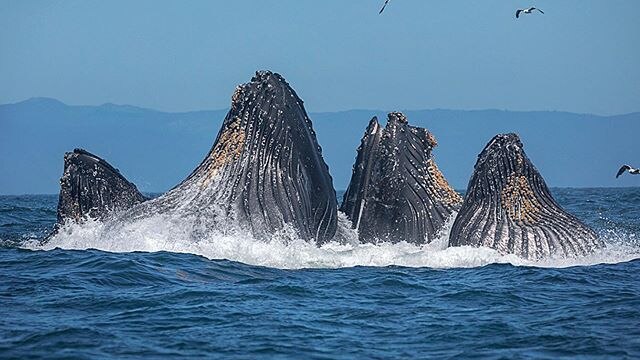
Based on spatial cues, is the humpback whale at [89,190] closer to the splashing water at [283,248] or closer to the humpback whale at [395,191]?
the splashing water at [283,248]

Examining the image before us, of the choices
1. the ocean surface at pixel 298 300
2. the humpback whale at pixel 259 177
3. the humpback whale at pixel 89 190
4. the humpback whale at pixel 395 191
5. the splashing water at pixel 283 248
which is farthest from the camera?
the humpback whale at pixel 395 191

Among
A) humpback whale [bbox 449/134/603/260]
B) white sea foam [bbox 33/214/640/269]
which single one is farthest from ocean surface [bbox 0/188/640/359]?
humpback whale [bbox 449/134/603/260]

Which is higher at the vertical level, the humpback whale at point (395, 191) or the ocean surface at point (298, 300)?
the humpback whale at point (395, 191)

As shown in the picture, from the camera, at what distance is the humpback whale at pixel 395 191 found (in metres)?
13.5

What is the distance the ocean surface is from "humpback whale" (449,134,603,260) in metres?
0.16

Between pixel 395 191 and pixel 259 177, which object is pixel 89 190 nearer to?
pixel 259 177

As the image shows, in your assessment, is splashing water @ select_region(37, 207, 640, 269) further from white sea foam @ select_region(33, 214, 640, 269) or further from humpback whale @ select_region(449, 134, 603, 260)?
humpback whale @ select_region(449, 134, 603, 260)

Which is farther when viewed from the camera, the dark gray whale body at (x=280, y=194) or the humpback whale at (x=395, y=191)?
the humpback whale at (x=395, y=191)

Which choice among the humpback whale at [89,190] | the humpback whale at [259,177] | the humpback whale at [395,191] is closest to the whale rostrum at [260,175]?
the humpback whale at [259,177]

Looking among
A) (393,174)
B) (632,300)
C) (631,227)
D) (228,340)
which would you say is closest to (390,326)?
(228,340)

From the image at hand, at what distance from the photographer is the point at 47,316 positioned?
9.47m

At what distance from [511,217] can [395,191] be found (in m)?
1.49

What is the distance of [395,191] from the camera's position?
44.4 feet

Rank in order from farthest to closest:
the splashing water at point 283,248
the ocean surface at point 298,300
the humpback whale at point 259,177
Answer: the humpback whale at point 259,177 < the splashing water at point 283,248 < the ocean surface at point 298,300
